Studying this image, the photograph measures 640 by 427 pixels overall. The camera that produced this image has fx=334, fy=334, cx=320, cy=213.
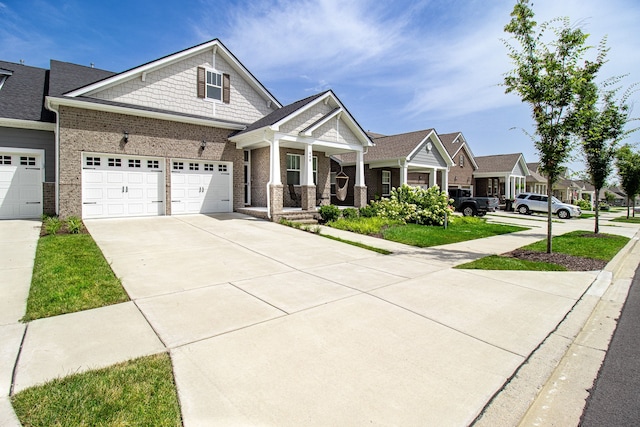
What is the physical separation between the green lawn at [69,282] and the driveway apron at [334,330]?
13.0 inches

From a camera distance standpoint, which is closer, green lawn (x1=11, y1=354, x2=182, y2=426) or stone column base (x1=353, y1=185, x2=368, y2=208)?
green lawn (x1=11, y1=354, x2=182, y2=426)

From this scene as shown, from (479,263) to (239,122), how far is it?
1265cm

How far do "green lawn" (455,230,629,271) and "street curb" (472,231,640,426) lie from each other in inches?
83.4

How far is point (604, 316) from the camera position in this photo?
195 inches

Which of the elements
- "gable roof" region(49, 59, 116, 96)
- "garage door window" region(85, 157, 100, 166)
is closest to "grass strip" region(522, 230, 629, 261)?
"garage door window" region(85, 157, 100, 166)

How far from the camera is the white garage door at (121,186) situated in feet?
41.2

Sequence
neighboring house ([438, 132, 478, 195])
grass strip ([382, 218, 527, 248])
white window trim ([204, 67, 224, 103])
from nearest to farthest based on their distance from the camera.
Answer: grass strip ([382, 218, 527, 248]), white window trim ([204, 67, 224, 103]), neighboring house ([438, 132, 478, 195])

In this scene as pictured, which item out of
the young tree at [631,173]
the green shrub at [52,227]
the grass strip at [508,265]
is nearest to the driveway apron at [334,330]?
the grass strip at [508,265]

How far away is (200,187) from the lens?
49.4 ft

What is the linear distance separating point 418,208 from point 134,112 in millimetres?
13187

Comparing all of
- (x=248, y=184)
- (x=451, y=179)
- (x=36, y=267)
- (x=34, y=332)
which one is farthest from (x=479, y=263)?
(x=451, y=179)

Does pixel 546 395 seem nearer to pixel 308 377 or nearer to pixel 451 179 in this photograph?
pixel 308 377

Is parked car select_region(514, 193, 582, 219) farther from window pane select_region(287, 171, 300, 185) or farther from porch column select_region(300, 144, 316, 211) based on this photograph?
porch column select_region(300, 144, 316, 211)

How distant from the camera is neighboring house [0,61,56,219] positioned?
Result: 12.6 m
